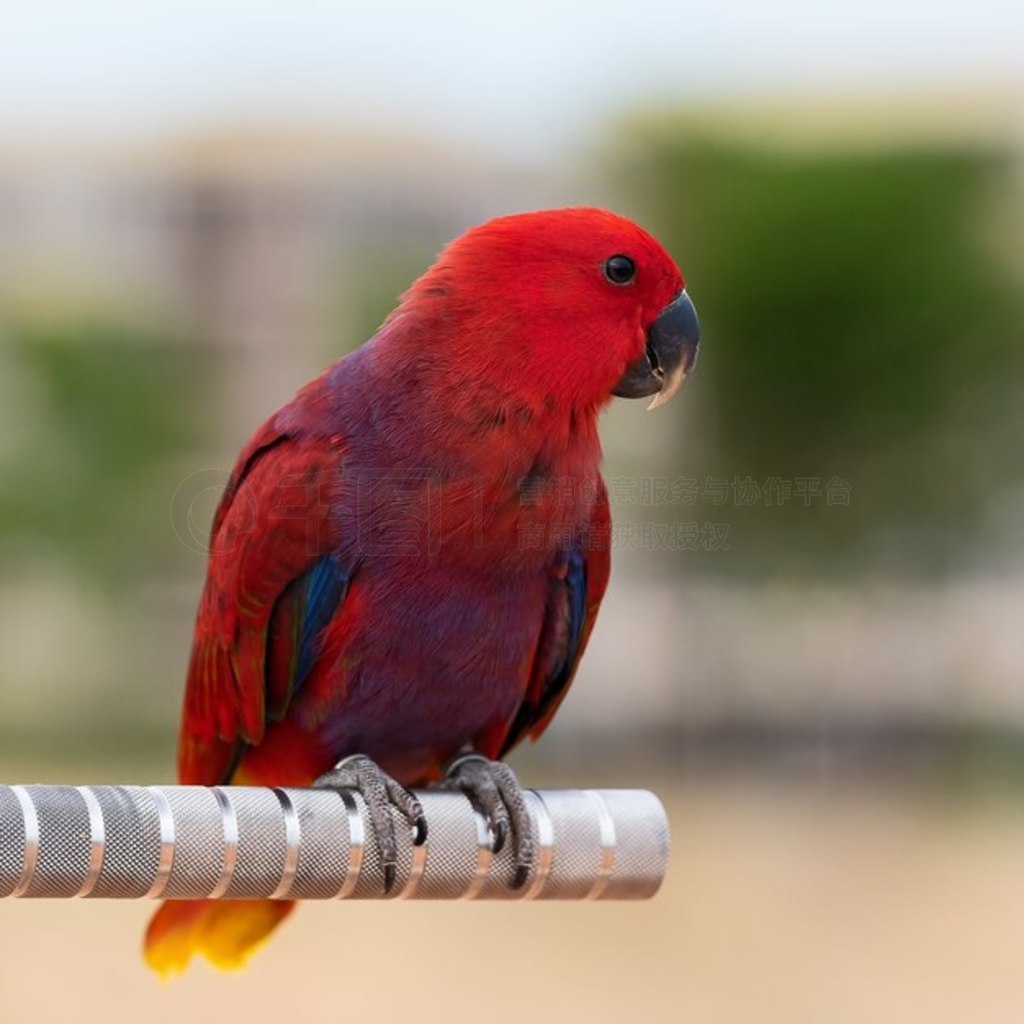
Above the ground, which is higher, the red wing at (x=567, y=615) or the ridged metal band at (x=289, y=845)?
the red wing at (x=567, y=615)

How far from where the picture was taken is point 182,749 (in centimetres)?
254

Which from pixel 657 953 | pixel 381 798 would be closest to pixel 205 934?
pixel 381 798

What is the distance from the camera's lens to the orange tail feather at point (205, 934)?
2.49 metres

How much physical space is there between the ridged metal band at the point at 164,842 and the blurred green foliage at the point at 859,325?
8.39 m

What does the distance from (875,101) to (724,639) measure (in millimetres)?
3981

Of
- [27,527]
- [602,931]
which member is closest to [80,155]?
[27,527]

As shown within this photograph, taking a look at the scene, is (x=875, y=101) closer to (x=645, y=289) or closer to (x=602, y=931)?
(x=602, y=931)

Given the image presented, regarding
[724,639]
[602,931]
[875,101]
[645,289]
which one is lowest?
[602,931]

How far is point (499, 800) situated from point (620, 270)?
81 centimetres

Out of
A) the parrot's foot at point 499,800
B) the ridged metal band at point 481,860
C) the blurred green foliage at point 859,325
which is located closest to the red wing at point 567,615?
the parrot's foot at point 499,800

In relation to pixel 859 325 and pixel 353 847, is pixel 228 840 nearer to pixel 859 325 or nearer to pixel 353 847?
pixel 353 847

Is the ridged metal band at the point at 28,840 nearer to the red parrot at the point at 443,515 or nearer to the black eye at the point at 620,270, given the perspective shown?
the red parrot at the point at 443,515

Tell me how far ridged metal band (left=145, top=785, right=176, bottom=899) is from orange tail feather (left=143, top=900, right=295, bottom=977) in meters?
0.71

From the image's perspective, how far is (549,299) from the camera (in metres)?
2.21
